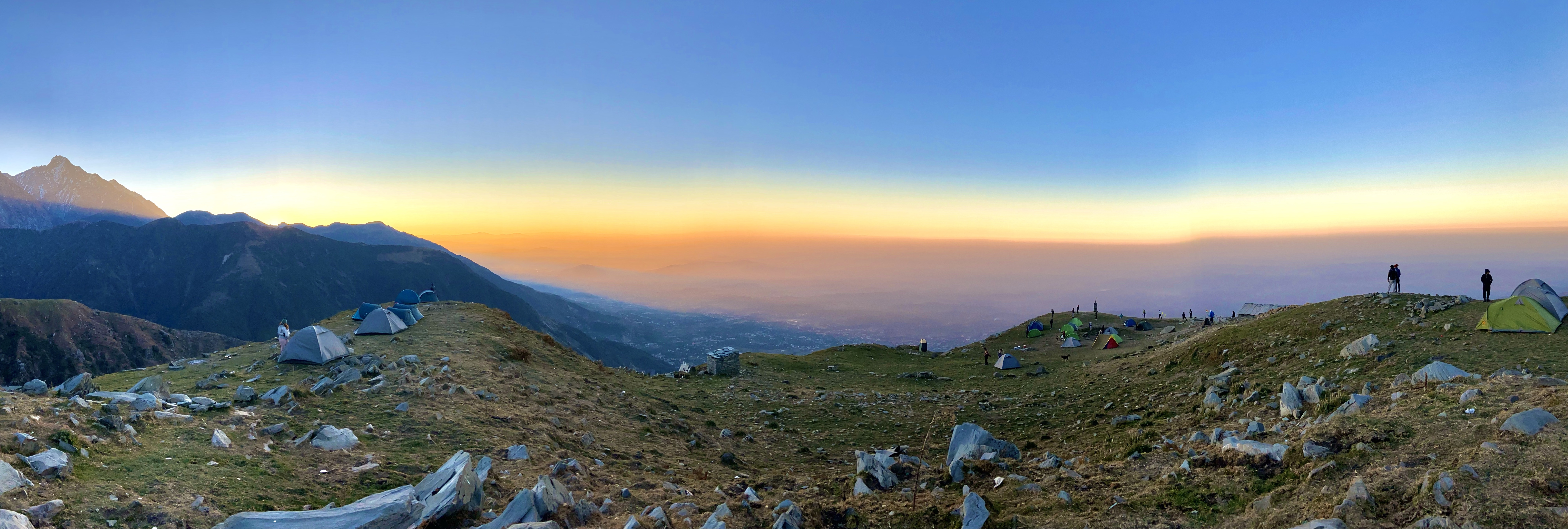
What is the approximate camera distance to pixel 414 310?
35.0 metres

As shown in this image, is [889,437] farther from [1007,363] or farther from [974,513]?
[1007,363]

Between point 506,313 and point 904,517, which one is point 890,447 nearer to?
point 904,517

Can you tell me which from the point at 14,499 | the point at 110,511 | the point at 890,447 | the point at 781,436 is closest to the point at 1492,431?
the point at 890,447

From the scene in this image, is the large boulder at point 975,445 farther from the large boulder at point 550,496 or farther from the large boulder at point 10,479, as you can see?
the large boulder at point 10,479

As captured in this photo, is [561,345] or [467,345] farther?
[561,345]

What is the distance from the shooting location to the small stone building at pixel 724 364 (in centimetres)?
3684

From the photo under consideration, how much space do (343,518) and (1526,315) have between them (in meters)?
33.9

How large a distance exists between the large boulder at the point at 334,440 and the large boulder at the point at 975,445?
14.5 metres

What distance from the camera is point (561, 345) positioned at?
34.3 m

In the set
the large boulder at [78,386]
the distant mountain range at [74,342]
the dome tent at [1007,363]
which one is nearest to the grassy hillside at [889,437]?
the large boulder at [78,386]

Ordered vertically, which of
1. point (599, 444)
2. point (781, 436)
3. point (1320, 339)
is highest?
point (1320, 339)

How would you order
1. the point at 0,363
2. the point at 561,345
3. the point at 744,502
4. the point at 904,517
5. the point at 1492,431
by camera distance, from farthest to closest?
the point at 0,363, the point at 561,345, the point at 744,502, the point at 904,517, the point at 1492,431

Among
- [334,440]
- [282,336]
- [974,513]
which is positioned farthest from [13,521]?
[282,336]

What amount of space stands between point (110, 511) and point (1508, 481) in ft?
68.2
